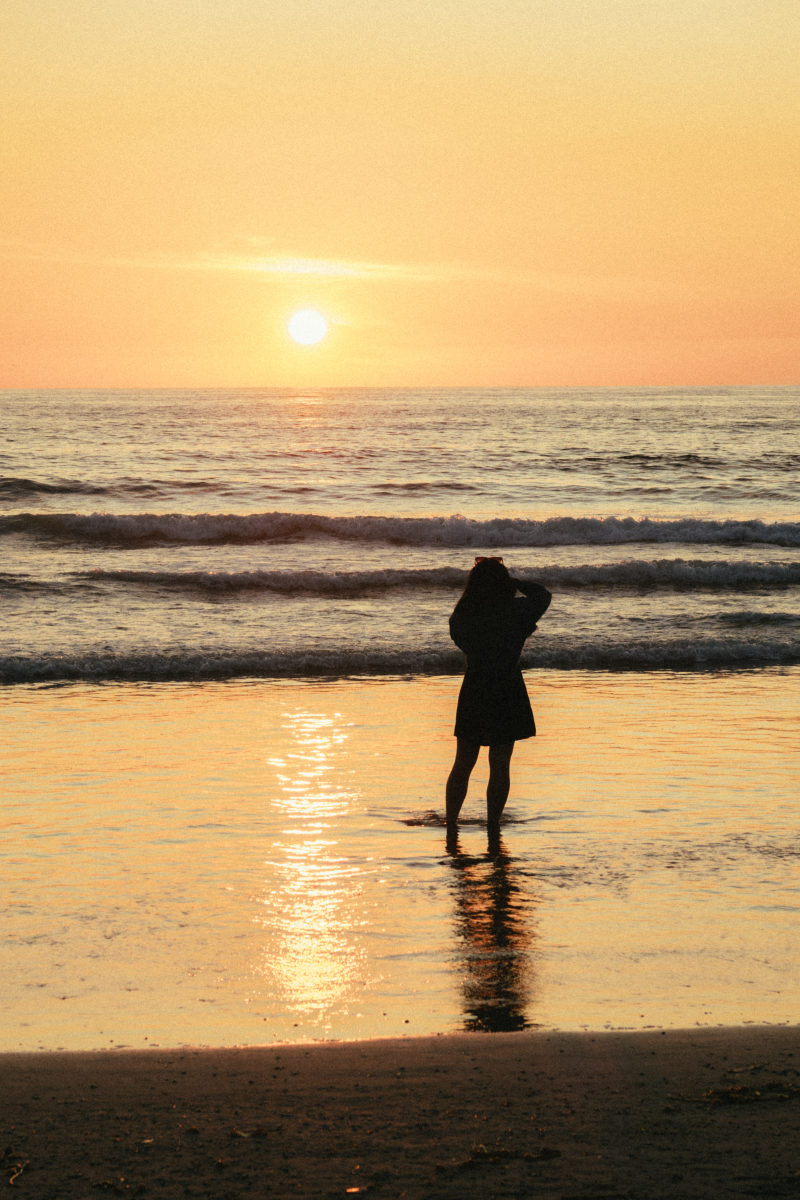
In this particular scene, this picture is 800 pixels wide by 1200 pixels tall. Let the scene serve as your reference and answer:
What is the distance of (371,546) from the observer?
25.1 metres

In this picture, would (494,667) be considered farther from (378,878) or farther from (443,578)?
(443,578)

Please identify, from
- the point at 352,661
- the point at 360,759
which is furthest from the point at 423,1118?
the point at 352,661

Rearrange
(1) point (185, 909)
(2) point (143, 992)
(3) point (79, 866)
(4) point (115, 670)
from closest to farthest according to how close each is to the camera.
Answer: (2) point (143, 992) → (1) point (185, 909) → (3) point (79, 866) → (4) point (115, 670)

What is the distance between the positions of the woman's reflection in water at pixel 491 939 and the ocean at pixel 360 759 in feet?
0.06

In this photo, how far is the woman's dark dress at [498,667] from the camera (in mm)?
6664

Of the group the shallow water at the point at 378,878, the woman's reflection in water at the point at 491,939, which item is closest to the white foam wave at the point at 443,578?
the shallow water at the point at 378,878

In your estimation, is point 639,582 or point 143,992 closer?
point 143,992

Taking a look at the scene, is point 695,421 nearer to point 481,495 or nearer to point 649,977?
point 481,495

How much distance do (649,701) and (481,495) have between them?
2346 cm

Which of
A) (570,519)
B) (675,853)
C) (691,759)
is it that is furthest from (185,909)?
(570,519)

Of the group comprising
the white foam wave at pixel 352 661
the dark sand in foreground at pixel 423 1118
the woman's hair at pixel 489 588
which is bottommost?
the white foam wave at pixel 352 661

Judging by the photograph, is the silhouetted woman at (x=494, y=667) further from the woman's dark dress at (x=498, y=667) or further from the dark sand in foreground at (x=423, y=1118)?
the dark sand in foreground at (x=423, y=1118)

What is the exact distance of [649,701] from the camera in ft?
35.9

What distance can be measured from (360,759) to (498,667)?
2.21 m
